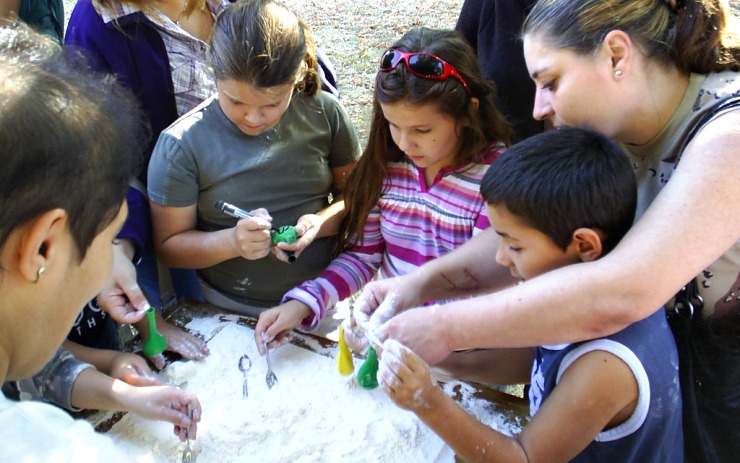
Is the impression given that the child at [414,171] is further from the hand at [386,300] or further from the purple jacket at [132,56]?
the purple jacket at [132,56]

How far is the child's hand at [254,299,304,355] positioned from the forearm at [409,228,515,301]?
A: 38 cm

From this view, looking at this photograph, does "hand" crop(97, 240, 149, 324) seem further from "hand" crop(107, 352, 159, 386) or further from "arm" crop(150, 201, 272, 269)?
"arm" crop(150, 201, 272, 269)

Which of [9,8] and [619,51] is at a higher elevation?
[619,51]

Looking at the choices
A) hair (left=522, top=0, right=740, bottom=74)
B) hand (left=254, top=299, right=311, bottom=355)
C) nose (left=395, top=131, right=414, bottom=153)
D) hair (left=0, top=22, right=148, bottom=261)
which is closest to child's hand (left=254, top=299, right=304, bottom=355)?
hand (left=254, top=299, right=311, bottom=355)

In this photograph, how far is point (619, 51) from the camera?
1330mm

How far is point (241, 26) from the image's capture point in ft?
5.88

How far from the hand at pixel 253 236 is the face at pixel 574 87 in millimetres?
849

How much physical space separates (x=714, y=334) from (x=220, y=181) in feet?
4.72

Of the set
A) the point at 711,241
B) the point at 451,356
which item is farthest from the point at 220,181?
the point at 711,241

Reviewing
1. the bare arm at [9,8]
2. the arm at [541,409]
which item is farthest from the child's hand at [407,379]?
the bare arm at [9,8]

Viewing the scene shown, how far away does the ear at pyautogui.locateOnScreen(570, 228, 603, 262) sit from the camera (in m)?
1.26

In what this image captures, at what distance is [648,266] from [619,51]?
0.53m

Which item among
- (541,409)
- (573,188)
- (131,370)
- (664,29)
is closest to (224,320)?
(131,370)

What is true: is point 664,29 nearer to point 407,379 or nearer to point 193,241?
point 407,379
